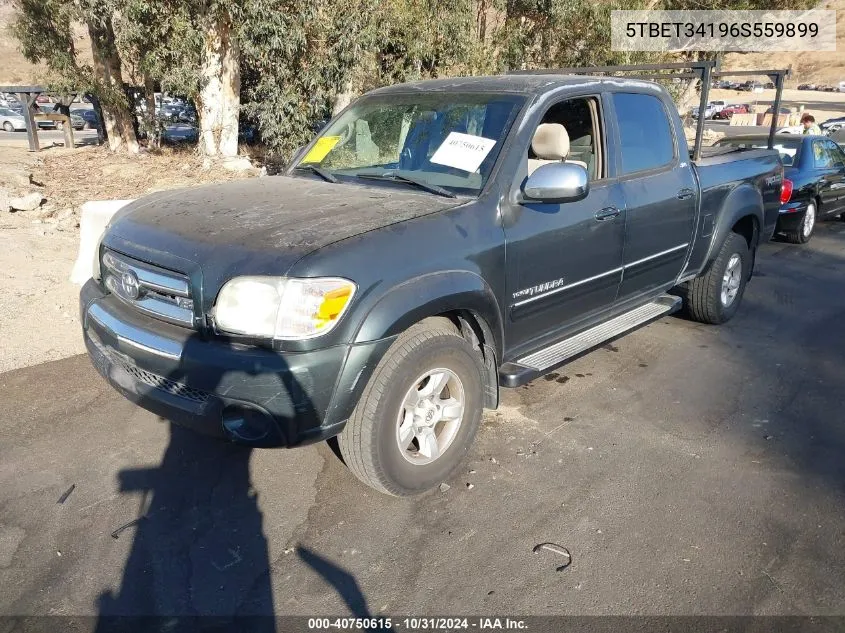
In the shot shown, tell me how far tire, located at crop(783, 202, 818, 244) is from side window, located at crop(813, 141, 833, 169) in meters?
0.64

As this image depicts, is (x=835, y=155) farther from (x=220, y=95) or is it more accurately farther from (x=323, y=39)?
(x=220, y=95)

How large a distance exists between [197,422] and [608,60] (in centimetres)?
1635

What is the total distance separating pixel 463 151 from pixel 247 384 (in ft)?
5.91

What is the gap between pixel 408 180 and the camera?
3.79m

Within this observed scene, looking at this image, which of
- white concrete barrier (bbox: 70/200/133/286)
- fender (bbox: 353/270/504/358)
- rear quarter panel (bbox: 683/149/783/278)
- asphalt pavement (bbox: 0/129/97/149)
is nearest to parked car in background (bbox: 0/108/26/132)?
asphalt pavement (bbox: 0/129/97/149)

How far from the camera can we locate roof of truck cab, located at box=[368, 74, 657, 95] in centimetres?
396

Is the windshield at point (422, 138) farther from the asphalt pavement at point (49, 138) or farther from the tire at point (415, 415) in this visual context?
the asphalt pavement at point (49, 138)

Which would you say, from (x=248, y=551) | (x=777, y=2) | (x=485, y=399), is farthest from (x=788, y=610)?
(x=777, y=2)

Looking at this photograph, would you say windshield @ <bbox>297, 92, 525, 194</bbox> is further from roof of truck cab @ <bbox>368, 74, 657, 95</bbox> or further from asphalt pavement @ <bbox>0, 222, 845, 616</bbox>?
asphalt pavement @ <bbox>0, 222, 845, 616</bbox>

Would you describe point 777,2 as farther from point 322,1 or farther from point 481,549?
point 481,549

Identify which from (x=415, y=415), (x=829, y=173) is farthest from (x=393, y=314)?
(x=829, y=173)

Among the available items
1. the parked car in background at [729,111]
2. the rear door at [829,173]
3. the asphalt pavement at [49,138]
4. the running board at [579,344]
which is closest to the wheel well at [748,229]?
the running board at [579,344]

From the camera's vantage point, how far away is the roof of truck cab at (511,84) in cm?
396

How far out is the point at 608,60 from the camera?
16.8 meters
